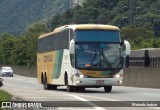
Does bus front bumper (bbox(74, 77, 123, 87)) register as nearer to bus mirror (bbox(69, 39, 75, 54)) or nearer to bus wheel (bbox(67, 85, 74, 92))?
bus mirror (bbox(69, 39, 75, 54))

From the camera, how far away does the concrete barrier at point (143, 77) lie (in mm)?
38406

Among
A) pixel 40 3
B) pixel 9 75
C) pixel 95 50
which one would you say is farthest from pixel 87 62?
pixel 40 3

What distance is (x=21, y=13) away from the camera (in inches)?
6831

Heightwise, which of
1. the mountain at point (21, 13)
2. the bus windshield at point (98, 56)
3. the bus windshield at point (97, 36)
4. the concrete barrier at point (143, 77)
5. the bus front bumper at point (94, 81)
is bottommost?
the concrete barrier at point (143, 77)

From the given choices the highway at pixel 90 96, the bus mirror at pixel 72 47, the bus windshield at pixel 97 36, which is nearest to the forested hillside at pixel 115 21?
the bus windshield at pixel 97 36

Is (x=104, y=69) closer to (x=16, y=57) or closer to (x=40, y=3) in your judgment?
(x=16, y=57)

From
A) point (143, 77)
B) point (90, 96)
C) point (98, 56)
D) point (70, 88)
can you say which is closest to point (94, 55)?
point (98, 56)

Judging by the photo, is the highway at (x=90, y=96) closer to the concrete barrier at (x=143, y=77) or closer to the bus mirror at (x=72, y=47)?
the bus mirror at (x=72, y=47)

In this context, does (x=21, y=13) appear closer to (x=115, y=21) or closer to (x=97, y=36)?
(x=115, y=21)

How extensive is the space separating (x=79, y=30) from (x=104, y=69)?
2425 mm

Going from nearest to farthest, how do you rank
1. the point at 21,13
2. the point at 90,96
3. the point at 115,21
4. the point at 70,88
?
the point at 90,96 → the point at 70,88 → the point at 115,21 → the point at 21,13

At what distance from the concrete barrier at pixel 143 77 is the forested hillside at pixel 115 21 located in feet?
149

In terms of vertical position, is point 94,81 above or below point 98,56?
below

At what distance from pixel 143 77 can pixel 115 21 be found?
235 ft
